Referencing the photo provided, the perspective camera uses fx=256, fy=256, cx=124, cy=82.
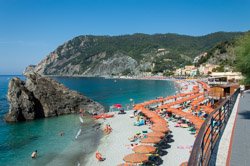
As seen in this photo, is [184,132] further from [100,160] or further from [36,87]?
[36,87]

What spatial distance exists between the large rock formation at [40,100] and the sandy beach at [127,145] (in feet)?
47.7

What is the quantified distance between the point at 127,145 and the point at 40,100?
89.3 ft

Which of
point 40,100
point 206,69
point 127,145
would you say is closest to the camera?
point 127,145

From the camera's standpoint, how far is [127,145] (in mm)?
25672

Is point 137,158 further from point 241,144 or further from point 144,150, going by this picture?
point 241,144

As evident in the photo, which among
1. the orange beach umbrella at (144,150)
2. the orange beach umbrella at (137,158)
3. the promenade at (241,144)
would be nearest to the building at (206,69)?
the orange beach umbrella at (144,150)

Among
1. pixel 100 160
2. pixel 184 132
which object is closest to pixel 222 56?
pixel 184 132

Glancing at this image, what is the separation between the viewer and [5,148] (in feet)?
88.9

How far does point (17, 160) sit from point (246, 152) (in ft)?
71.4

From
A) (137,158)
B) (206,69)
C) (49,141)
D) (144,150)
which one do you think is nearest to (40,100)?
(49,141)

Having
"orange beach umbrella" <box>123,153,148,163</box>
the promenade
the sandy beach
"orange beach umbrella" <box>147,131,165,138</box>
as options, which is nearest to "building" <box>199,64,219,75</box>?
the sandy beach

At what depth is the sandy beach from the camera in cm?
2095

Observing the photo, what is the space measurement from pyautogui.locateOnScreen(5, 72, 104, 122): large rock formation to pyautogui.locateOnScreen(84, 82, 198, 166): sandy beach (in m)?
14.5

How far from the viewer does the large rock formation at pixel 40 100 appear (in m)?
43.7
